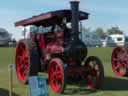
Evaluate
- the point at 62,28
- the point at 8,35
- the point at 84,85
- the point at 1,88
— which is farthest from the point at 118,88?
the point at 8,35

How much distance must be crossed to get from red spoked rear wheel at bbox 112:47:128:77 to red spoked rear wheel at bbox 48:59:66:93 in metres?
4.51

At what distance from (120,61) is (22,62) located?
434cm

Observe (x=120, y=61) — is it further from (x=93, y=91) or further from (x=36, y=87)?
(x=36, y=87)

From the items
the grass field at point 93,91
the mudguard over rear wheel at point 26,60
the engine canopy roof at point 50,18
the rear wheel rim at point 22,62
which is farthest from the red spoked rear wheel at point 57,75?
the engine canopy roof at point 50,18

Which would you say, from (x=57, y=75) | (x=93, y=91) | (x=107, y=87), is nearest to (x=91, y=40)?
(x=107, y=87)

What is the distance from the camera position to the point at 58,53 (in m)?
11.9

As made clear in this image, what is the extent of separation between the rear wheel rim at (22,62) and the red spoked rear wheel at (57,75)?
1.13m

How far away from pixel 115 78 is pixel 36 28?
3.21m

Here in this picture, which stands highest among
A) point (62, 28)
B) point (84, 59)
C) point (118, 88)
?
point (62, 28)

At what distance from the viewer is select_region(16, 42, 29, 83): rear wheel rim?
41.8 feet

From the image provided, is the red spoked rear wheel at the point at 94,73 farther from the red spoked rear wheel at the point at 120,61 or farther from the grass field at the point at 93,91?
the red spoked rear wheel at the point at 120,61

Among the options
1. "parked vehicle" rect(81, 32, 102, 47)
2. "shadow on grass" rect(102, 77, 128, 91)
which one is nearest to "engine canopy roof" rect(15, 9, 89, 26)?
"shadow on grass" rect(102, 77, 128, 91)

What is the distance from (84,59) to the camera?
479 inches

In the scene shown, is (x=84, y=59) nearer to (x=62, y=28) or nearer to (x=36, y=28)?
(x=62, y=28)
